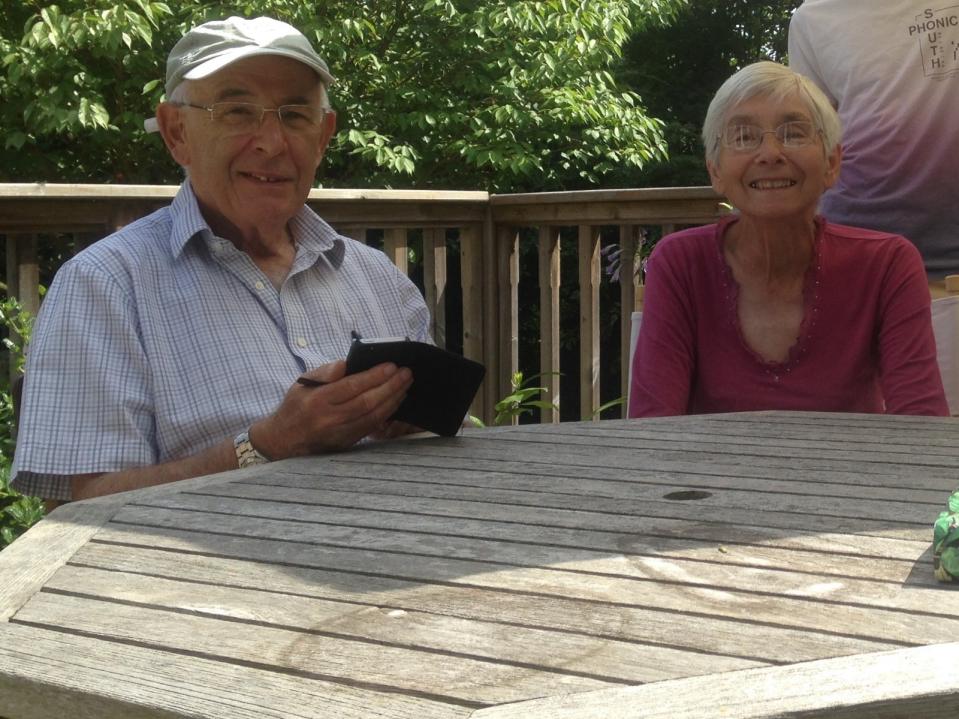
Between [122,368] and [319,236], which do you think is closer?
[122,368]

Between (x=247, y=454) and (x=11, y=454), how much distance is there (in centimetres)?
163

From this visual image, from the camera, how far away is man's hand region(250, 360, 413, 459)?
1.71 meters

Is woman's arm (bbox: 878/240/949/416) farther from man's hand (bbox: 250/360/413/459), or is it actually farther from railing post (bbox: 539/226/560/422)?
railing post (bbox: 539/226/560/422)

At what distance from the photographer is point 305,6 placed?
7.32 metres

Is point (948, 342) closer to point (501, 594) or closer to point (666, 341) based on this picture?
point (666, 341)

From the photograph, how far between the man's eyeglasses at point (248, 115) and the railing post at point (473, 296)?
7.08 ft

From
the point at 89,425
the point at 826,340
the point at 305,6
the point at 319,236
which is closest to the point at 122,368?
the point at 89,425

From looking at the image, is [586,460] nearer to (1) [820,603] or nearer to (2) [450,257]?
(1) [820,603]

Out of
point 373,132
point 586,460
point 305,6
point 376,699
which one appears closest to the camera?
point 376,699

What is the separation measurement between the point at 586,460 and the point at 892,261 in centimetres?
100

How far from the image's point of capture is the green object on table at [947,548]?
3.42 feet

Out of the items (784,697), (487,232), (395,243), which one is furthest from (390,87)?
(784,697)

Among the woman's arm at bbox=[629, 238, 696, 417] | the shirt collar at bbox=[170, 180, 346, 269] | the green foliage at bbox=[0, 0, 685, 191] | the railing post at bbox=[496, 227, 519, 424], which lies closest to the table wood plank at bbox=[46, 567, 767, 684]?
the shirt collar at bbox=[170, 180, 346, 269]

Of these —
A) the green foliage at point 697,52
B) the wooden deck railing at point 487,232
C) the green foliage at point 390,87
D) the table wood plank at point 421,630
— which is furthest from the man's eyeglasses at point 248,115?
the green foliage at point 697,52
